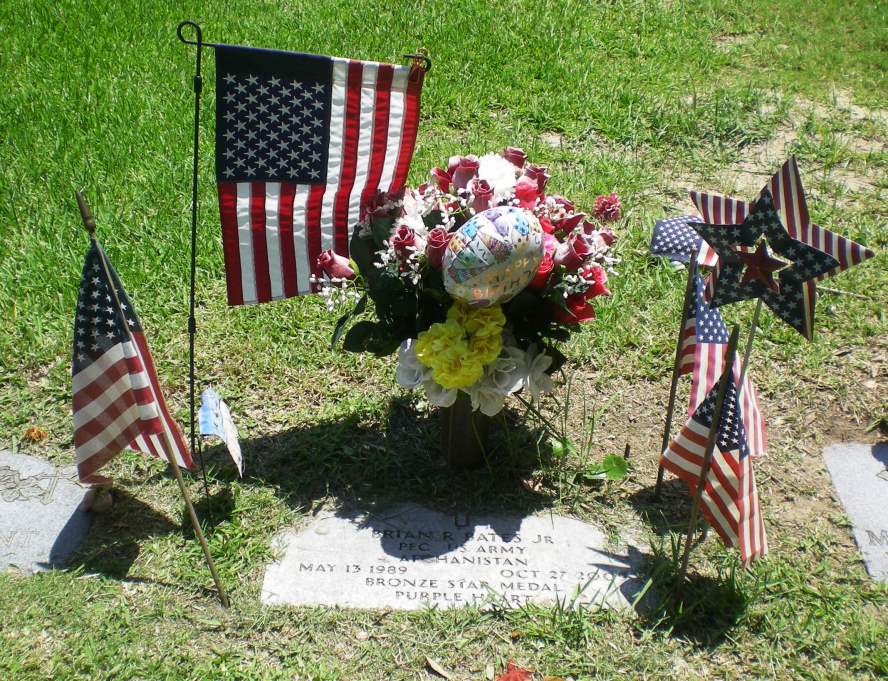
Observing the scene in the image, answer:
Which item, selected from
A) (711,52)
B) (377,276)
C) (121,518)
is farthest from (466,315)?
(711,52)

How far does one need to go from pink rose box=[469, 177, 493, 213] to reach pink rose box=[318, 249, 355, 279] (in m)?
0.50

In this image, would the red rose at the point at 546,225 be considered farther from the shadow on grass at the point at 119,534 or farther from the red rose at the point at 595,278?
the shadow on grass at the point at 119,534

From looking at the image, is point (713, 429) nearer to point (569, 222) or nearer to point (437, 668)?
point (569, 222)

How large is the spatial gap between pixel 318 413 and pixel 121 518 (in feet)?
2.86

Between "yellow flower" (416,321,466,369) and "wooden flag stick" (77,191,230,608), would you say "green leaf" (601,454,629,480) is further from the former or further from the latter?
"wooden flag stick" (77,191,230,608)

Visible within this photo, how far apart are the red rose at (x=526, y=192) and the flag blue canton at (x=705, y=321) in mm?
611

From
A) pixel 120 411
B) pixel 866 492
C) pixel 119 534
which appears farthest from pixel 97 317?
pixel 866 492

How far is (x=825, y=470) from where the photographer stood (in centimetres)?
336

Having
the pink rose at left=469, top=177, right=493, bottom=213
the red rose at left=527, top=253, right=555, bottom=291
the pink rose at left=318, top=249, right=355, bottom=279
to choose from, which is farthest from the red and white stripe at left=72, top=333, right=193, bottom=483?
the red rose at left=527, top=253, right=555, bottom=291

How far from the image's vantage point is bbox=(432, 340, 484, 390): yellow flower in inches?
108

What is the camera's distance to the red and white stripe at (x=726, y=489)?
2695 mm

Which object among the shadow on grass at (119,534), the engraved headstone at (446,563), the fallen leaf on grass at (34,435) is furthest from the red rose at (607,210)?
the fallen leaf on grass at (34,435)

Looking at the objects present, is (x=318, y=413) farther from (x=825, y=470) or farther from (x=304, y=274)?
(x=825, y=470)

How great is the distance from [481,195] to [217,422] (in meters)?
1.15
